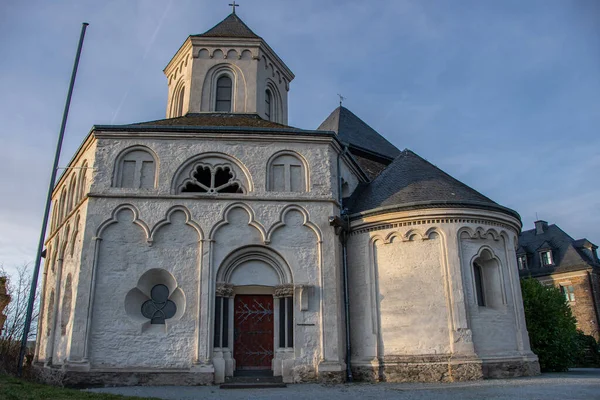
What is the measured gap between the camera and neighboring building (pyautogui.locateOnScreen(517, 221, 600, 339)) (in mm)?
36344

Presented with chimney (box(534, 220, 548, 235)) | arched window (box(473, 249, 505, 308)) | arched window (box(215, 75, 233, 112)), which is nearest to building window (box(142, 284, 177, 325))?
A: arched window (box(215, 75, 233, 112))


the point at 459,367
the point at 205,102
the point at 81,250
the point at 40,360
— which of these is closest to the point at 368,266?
the point at 459,367

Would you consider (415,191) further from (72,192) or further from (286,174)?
(72,192)

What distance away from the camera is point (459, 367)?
13.8 metres

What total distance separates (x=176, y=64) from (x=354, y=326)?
46.8 feet

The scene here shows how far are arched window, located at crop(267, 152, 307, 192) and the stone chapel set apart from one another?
0.16 feet

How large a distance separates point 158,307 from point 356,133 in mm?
14838

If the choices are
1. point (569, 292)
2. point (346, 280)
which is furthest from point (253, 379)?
point (569, 292)

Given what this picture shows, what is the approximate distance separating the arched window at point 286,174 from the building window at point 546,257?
3139 centimetres

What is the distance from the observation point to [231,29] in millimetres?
22609

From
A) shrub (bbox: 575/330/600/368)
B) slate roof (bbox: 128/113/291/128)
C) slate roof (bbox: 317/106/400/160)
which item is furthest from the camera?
shrub (bbox: 575/330/600/368)

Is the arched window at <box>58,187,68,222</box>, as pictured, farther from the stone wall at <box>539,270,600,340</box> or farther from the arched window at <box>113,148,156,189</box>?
the stone wall at <box>539,270,600,340</box>

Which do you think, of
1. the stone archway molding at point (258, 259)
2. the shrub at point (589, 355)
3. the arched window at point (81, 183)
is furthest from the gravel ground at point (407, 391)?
the shrub at point (589, 355)

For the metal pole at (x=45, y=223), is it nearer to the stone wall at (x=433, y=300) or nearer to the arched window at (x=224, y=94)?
the arched window at (x=224, y=94)
